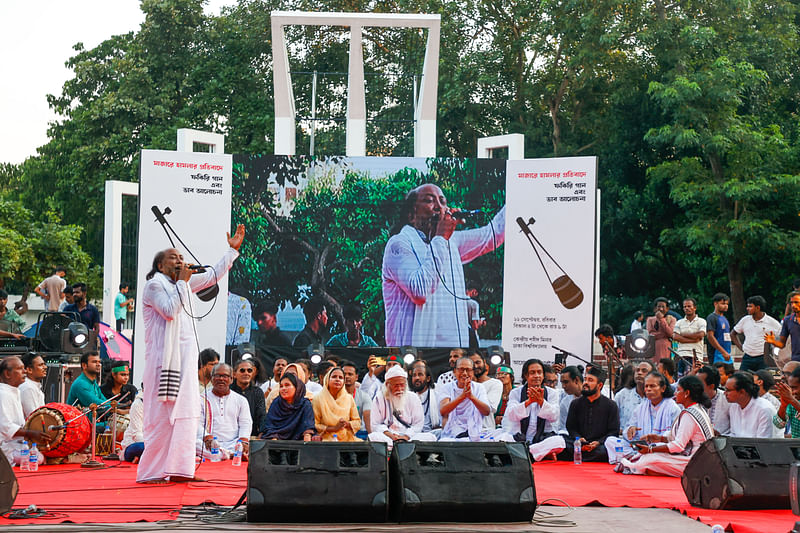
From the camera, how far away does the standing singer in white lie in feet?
23.6

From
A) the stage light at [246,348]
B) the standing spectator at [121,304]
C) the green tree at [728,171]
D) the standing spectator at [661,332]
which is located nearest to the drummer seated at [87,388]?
the stage light at [246,348]

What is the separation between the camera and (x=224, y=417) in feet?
30.9

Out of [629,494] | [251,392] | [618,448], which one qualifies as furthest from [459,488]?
[251,392]

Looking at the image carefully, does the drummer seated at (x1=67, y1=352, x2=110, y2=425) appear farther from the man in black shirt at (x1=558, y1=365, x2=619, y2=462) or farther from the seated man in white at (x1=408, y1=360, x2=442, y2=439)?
the man in black shirt at (x1=558, y1=365, x2=619, y2=462)

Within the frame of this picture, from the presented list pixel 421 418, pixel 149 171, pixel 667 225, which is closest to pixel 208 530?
pixel 421 418

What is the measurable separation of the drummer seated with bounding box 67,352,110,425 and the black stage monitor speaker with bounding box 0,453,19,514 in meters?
3.74

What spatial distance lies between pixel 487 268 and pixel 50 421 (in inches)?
288

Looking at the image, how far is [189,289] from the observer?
739 cm

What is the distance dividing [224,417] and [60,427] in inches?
60.4

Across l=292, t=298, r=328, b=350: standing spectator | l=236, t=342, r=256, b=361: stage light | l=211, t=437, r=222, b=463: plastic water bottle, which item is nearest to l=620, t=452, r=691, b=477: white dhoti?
l=211, t=437, r=222, b=463: plastic water bottle

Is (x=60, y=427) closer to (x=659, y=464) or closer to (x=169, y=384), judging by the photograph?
(x=169, y=384)

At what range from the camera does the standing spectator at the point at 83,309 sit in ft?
41.4

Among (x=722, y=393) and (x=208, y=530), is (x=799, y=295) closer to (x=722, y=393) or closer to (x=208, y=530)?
(x=722, y=393)

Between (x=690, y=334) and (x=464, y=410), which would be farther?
(x=690, y=334)
